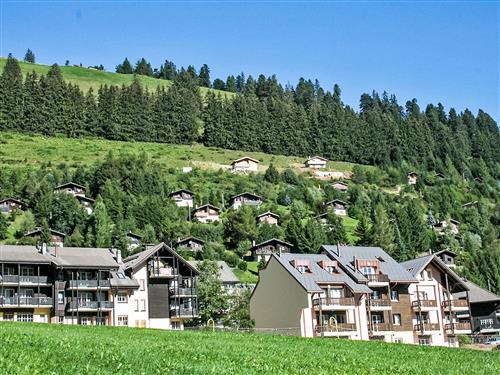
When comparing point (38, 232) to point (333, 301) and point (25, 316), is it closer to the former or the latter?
point (25, 316)

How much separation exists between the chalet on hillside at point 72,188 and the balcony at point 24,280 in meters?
48.9

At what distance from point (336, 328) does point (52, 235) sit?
5100cm

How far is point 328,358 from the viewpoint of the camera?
23594mm

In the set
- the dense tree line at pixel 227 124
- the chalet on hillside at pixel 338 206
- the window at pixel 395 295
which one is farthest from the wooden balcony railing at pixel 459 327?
the dense tree line at pixel 227 124

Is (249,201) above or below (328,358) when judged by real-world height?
above

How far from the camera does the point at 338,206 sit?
130250 millimetres

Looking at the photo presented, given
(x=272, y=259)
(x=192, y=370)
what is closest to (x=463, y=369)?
(x=192, y=370)

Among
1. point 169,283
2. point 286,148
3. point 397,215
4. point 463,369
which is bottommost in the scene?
point 463,369

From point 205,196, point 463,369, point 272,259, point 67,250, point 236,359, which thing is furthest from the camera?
point 205,196

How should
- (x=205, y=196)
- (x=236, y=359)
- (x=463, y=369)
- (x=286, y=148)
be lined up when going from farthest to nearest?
1. (x=286, y=148)
2. (x=205, y=196)
3. (x=463, y=369)
4. (x=236, y=359)

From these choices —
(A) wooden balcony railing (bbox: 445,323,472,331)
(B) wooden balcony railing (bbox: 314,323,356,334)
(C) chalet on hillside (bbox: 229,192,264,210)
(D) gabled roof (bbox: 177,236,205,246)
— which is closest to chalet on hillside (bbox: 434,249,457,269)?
(C) chalet on hillside (bbox: 229,192,264,210)

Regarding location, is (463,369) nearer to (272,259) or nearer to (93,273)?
(272,259)

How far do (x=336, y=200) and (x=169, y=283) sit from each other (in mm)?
66029

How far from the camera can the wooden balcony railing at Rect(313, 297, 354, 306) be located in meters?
58.3
